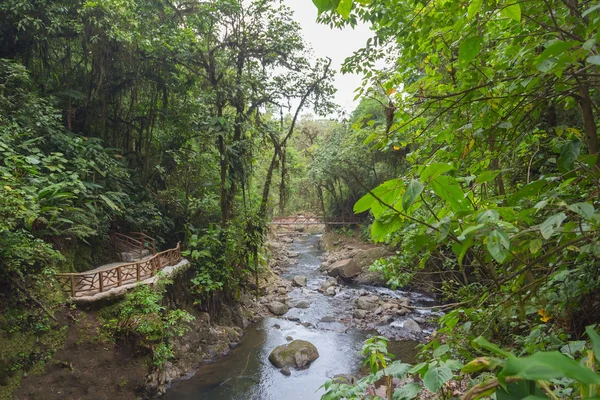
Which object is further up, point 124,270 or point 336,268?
point 124,270

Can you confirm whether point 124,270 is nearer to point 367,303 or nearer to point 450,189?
point 367,303

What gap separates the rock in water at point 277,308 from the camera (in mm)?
10352

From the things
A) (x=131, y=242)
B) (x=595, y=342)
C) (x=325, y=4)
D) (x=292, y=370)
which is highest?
(x=325, y=4)

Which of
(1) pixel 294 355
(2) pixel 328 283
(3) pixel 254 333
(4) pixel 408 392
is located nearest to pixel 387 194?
(4) pixel 408 392

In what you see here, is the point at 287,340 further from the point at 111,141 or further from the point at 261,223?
the point at 111,141

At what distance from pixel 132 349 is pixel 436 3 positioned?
7.03 metres

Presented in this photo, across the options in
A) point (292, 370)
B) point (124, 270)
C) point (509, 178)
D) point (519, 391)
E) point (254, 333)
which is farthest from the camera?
point (254, 333)

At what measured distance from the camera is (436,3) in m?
2.06

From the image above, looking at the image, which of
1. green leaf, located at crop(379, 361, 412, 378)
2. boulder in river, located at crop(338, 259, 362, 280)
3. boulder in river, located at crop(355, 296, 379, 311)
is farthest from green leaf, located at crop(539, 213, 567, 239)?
boulder in river, located at crop(338, 259, 362, 280)

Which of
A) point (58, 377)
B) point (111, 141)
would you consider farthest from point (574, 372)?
point (111, 141)

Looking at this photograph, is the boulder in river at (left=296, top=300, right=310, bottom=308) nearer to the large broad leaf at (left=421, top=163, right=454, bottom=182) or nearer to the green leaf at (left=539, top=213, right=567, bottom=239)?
the large broad leaf at (left=421, top=163, right=454, bottom=182)

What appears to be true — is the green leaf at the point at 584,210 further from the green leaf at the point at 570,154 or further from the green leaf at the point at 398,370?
the green leaf at the point at 398,370

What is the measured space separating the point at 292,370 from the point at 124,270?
4.61 m

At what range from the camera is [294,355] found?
24.8ft
